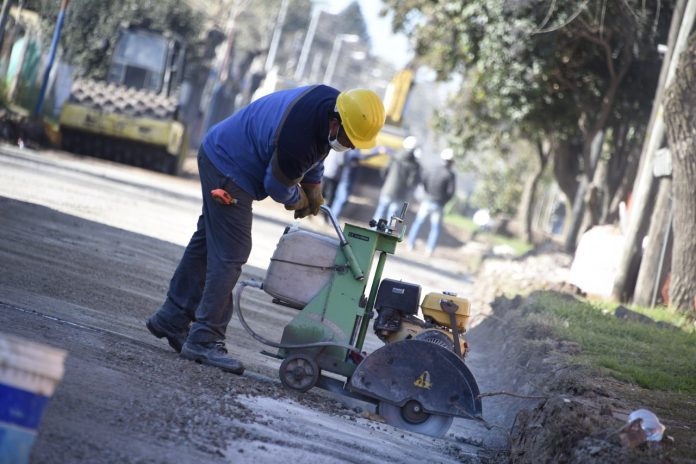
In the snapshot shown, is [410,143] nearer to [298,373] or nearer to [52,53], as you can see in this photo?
[52,53]

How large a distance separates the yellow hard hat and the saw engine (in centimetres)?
105

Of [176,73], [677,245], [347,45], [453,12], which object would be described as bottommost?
[677,245]

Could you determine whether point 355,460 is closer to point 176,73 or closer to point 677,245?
point 677,245

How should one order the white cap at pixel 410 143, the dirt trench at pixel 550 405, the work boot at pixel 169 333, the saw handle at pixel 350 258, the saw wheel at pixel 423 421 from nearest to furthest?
the dirt trench at pixel 550 405
the saw wheel at pixel 423 421
the saw handle at pixel 350 258
the work boot at pixel 169 333
the white cap at pixel 410 143

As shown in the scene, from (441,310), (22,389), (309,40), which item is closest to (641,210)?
(441,310)

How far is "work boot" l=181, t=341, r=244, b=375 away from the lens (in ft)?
24.1

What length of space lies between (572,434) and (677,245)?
28.1 feet

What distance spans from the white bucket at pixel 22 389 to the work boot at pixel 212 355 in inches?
138

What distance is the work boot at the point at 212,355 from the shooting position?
289 inches

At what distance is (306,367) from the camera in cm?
729

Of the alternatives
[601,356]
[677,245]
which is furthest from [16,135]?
[601,356]

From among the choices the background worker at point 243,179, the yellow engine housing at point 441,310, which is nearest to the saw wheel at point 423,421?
the yellow engine housing at point 441,310

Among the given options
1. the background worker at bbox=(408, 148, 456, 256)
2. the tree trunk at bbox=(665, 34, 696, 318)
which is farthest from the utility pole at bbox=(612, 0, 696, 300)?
the background worker at bbox=(408, 148, 456, 256)

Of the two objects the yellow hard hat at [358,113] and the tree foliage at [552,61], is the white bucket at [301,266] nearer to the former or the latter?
the yellow hard hat at [358,113]
